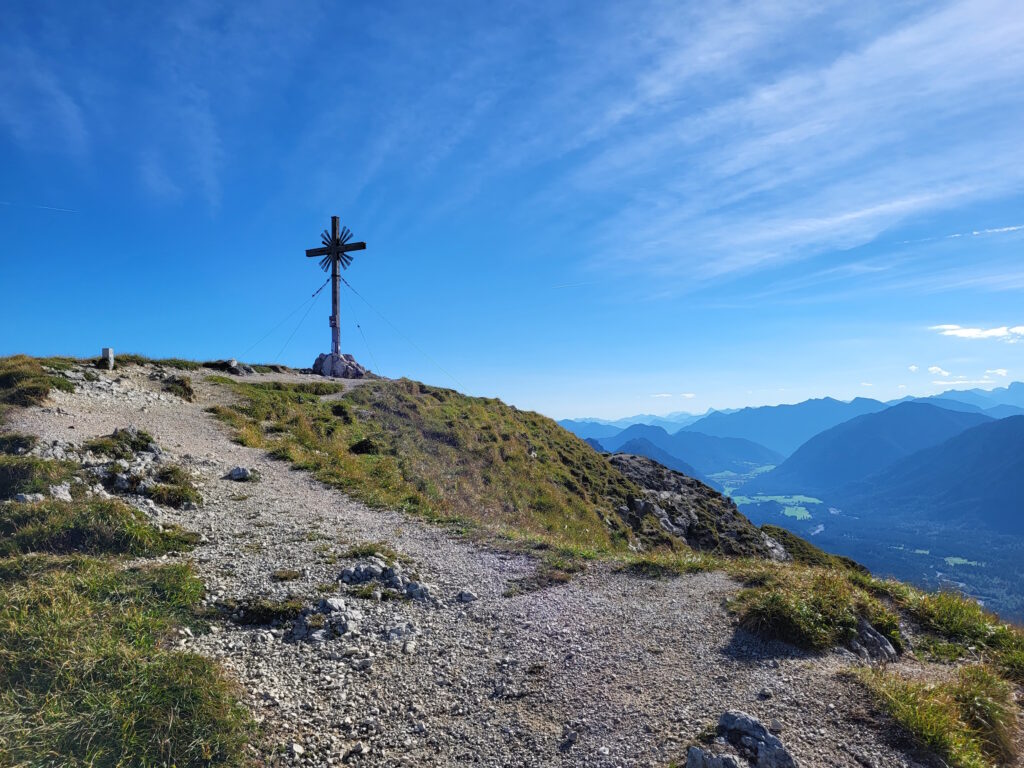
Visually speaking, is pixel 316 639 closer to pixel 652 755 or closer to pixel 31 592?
pixel 31 592

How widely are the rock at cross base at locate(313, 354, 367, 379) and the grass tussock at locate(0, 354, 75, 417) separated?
22.8 meters

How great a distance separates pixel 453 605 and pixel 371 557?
9.73 ft

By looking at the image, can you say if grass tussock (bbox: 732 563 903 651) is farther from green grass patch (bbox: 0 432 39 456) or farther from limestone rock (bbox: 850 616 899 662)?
green grass patch (bbox: 0 432 39 456)

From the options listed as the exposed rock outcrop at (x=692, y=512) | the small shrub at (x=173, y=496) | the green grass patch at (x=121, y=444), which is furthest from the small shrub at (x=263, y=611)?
the exposed rock outcrop at (x=692, y=512)

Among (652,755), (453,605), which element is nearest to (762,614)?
(652,755)

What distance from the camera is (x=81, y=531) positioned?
10828mm

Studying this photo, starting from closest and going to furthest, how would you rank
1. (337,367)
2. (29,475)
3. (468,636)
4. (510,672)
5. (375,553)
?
1. (510,672)
2. (468,636)
3. (375,553)
4. (29,475)
5. (337,367)

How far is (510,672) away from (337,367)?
43.7 m

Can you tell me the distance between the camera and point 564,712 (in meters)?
6.77

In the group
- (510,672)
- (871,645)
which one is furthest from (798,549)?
(510,672)

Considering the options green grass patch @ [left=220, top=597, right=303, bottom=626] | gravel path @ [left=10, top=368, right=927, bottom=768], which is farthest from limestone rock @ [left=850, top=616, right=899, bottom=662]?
green grass patch @ [left=220, top=597, right=303, bottom=626]

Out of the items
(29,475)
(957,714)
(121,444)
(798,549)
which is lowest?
(798,549)

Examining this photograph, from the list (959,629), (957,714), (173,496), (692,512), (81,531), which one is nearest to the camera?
(957,714)

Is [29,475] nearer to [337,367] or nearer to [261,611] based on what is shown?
[261,611]
